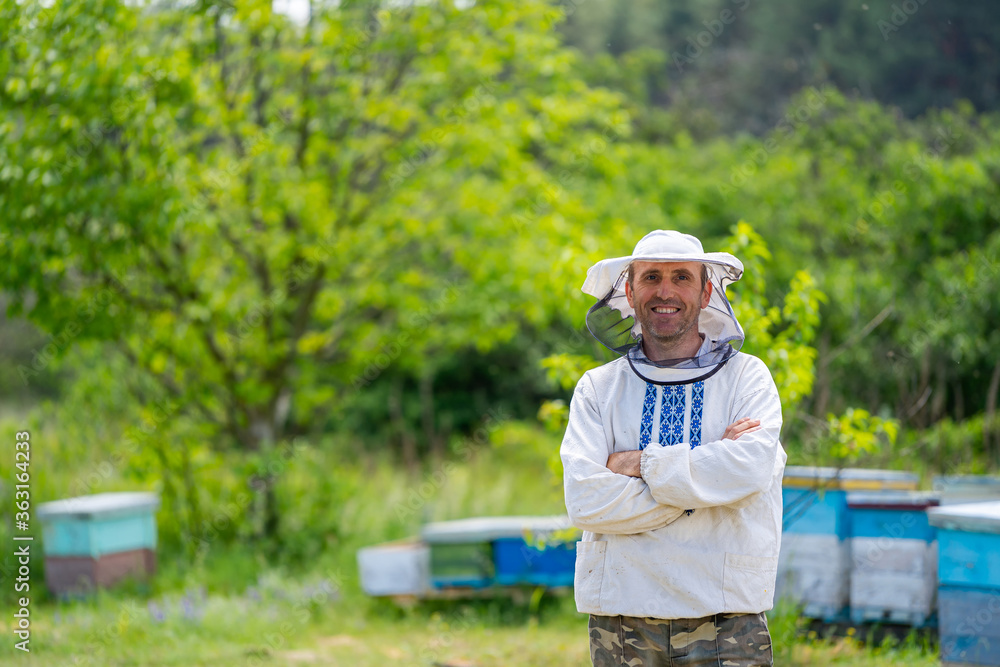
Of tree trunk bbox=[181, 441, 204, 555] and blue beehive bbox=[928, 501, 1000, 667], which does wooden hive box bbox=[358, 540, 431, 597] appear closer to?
tree trunk bbox=[181, 441, 204, 555]

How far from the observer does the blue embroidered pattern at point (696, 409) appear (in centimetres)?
253

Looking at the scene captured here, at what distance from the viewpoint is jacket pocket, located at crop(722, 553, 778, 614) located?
2.35m

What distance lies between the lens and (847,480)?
Answer: 4730 mm

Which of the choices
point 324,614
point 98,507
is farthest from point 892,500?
point 98,507

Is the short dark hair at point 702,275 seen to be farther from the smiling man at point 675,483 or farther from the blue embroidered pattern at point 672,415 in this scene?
the blue embroidered pattern at point 672,415

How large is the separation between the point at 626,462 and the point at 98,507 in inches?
206

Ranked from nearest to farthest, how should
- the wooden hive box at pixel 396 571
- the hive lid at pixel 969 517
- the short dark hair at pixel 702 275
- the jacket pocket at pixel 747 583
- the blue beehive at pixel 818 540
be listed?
the jacket pocket at pixel 747 583 → the short dark hair at pixel 702 275 → the hive lid at pixel 969 517 → the blue beehive at pixel 818 540 → the wooden hive box at pixel 396 571

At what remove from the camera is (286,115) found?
24.0 ft

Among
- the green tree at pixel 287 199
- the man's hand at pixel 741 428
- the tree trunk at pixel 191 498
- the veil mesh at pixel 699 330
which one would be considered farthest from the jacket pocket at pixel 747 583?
the tree trunk at pixel 191 498

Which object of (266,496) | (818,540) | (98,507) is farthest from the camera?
(266,496)

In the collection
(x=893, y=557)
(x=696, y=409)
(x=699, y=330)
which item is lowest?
(x=893, y=557)

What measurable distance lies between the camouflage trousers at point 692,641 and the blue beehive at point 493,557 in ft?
11.4

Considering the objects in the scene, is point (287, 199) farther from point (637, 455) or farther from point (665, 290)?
point (637, 455)

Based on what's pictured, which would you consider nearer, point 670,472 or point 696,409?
point 670,472
